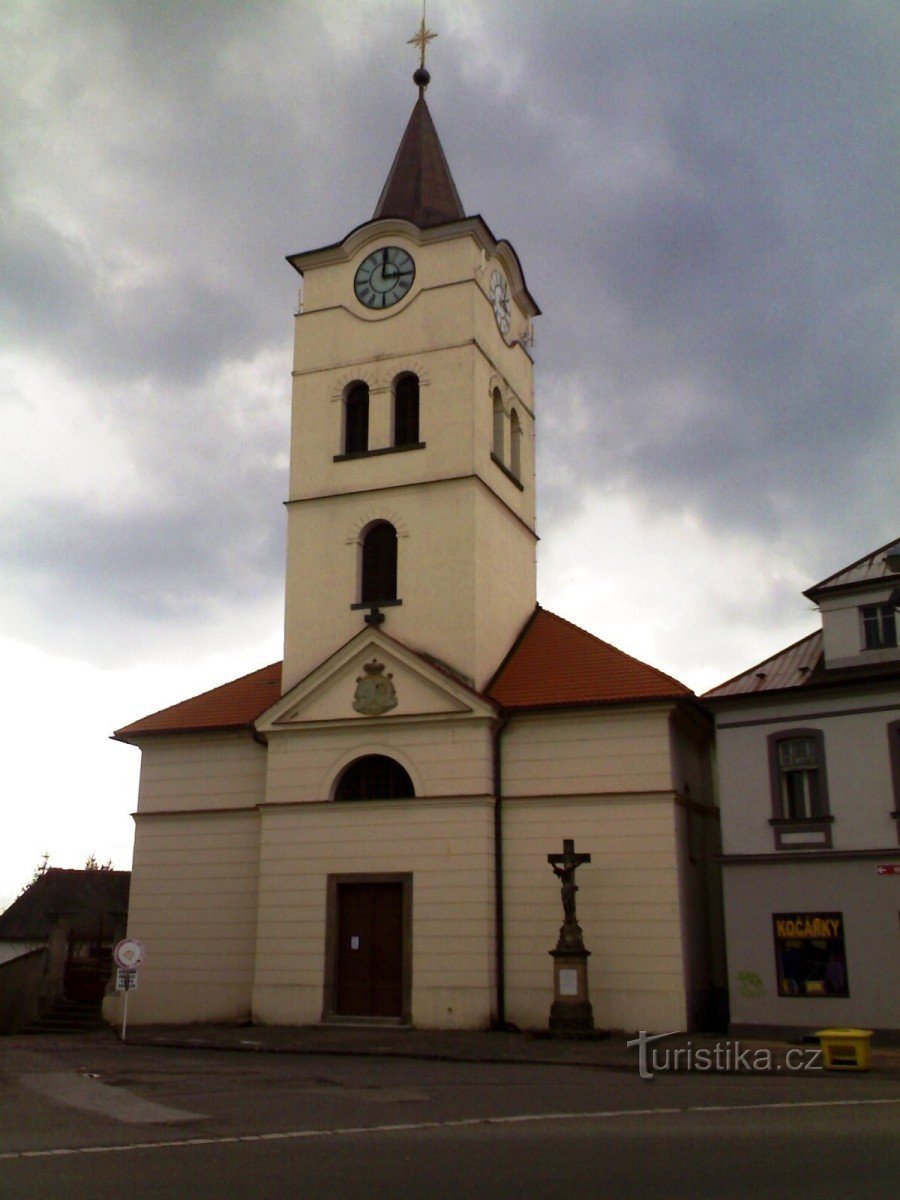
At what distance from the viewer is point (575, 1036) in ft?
74.4

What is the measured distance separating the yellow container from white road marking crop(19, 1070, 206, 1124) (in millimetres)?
9391

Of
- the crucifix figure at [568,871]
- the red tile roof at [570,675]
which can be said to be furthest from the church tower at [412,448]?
the crucifix figure at [568,871]

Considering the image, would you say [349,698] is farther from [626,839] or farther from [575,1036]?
[575,1036]

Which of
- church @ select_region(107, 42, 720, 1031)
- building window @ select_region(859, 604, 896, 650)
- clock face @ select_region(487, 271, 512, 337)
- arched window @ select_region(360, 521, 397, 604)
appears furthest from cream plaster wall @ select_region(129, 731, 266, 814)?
building window @ select_region(859, 604, 896, 650)

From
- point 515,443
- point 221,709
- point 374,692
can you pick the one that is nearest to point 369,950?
point 374,692

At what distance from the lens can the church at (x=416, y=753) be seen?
25.2 m

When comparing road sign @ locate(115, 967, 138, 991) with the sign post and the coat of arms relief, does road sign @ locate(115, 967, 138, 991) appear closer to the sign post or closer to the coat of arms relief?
the sign post

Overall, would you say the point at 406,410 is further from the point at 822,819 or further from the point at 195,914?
the point at 822,819

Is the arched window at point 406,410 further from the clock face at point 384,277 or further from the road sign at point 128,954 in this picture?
the road sign at point 128,954

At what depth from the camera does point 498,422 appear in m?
31.9

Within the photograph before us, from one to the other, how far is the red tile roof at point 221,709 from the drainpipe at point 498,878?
614cm

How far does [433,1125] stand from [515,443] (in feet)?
76.3

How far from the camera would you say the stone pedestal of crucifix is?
23.0 meters

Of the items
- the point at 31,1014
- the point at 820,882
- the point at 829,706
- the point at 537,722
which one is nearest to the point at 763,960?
the point at 820,882
